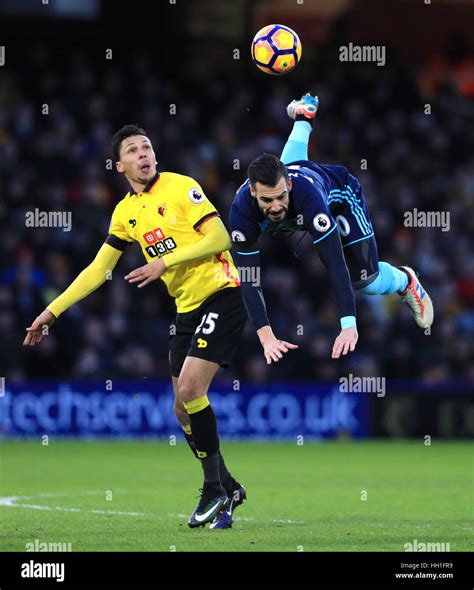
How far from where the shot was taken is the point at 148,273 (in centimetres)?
880

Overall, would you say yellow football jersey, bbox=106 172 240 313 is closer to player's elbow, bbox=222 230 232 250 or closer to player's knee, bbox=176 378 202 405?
player's elbow, bbox=222 230 232 250

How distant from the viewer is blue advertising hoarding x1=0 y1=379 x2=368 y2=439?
1894 cm

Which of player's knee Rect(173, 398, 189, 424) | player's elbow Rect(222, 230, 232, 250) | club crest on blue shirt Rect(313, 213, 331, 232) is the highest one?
club crest on blue shirt Rect(313, 213, 331, 232)

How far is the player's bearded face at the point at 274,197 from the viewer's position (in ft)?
29.7

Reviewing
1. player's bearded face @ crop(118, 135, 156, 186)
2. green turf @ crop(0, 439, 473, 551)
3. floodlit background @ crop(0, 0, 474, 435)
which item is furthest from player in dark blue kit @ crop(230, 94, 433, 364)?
floodlit background @ crop(0, 0, 474, 435)

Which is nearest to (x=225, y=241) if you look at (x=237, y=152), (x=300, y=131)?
(x=300, y=131)

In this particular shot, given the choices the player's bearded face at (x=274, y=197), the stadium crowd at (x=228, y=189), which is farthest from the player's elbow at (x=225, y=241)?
the stadium crowd at (x=228, y=189)

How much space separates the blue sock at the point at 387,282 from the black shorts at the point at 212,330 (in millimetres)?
1262

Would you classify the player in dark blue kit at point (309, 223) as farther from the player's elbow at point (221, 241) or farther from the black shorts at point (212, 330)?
the black shorts at point (212, 330)

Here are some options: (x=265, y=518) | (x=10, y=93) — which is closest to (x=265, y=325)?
(x=265, y=518)

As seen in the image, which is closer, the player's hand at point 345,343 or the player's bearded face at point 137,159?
the player's hand at point 345,343

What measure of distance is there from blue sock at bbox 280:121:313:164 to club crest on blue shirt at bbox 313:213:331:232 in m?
1.28

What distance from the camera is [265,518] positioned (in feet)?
33.7

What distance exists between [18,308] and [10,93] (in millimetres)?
5263
